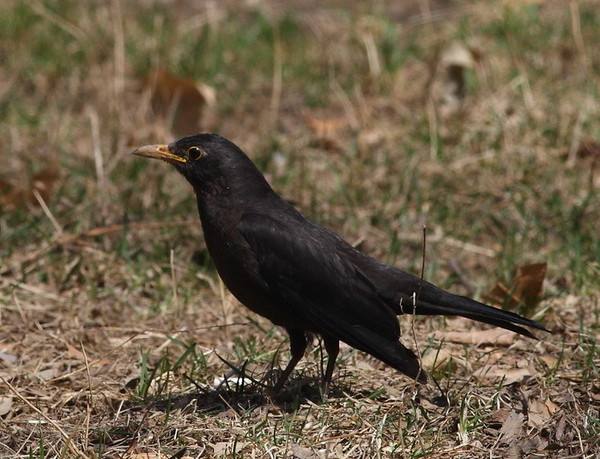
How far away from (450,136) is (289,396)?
11.0 feet

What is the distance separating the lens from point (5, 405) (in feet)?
14.8

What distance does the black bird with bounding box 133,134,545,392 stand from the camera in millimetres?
4461

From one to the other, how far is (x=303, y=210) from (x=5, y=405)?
2.65m

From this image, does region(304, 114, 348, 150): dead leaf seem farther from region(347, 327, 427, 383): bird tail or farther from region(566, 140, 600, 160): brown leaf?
region(347, 327, 427, 383): bird tail

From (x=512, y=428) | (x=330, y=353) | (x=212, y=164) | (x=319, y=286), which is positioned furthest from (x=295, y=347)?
(x=512, y=428)

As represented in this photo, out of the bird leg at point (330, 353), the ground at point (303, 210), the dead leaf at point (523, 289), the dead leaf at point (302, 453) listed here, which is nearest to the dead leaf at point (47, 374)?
the ground at point (303, 210)

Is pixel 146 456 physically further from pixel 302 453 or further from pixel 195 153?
pixel 195 153

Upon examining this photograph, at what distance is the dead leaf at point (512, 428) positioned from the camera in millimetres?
4152

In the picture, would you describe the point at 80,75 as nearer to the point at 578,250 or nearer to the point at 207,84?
the point at 207,84

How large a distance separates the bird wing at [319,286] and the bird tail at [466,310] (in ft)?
0.53

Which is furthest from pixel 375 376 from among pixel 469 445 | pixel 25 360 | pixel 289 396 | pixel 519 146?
pixel 519 146

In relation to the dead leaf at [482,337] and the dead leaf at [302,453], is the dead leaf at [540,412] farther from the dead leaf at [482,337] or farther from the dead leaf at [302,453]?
the dead leaf at [302,453]

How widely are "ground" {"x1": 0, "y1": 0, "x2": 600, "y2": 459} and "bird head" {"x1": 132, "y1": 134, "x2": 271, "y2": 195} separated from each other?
0.63m

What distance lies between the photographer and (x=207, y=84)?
835cm
